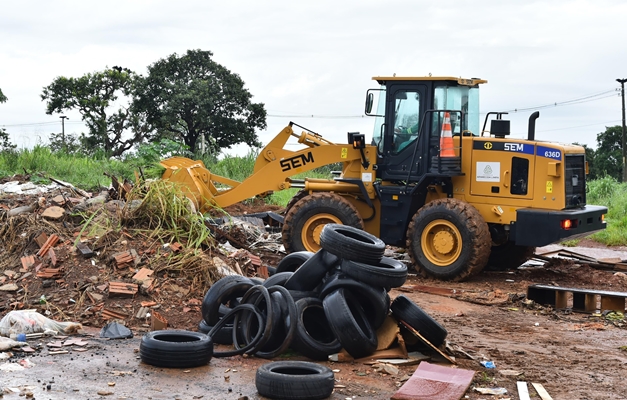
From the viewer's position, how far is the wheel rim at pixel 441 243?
1387 centimetres

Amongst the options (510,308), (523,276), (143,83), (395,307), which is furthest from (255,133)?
(395,307)

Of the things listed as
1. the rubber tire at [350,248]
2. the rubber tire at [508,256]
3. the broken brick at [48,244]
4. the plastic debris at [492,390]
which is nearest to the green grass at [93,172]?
the rubber tire at [508,256]

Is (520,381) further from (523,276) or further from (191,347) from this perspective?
(523,276)

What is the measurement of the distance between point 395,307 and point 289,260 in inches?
74.8

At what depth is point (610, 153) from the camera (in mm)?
52219

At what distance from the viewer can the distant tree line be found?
41.4 m

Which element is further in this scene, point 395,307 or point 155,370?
point 395,307

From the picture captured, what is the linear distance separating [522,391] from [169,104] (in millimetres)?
35450

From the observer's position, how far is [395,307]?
8828 mm

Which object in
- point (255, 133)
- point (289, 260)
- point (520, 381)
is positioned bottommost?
point (520, 381)

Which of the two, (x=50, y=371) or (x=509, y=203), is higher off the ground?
(x=509, y=203)

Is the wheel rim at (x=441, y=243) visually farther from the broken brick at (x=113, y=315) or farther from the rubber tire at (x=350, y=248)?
the broken brick at (x=113, y=315)

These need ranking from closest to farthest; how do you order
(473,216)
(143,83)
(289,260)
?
(289,260)
(473,216)
(143,83)

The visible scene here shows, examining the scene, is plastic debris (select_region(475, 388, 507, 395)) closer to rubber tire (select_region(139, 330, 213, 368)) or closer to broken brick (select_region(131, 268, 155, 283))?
rubber tire (select_region(139, 330, 213, 368))
